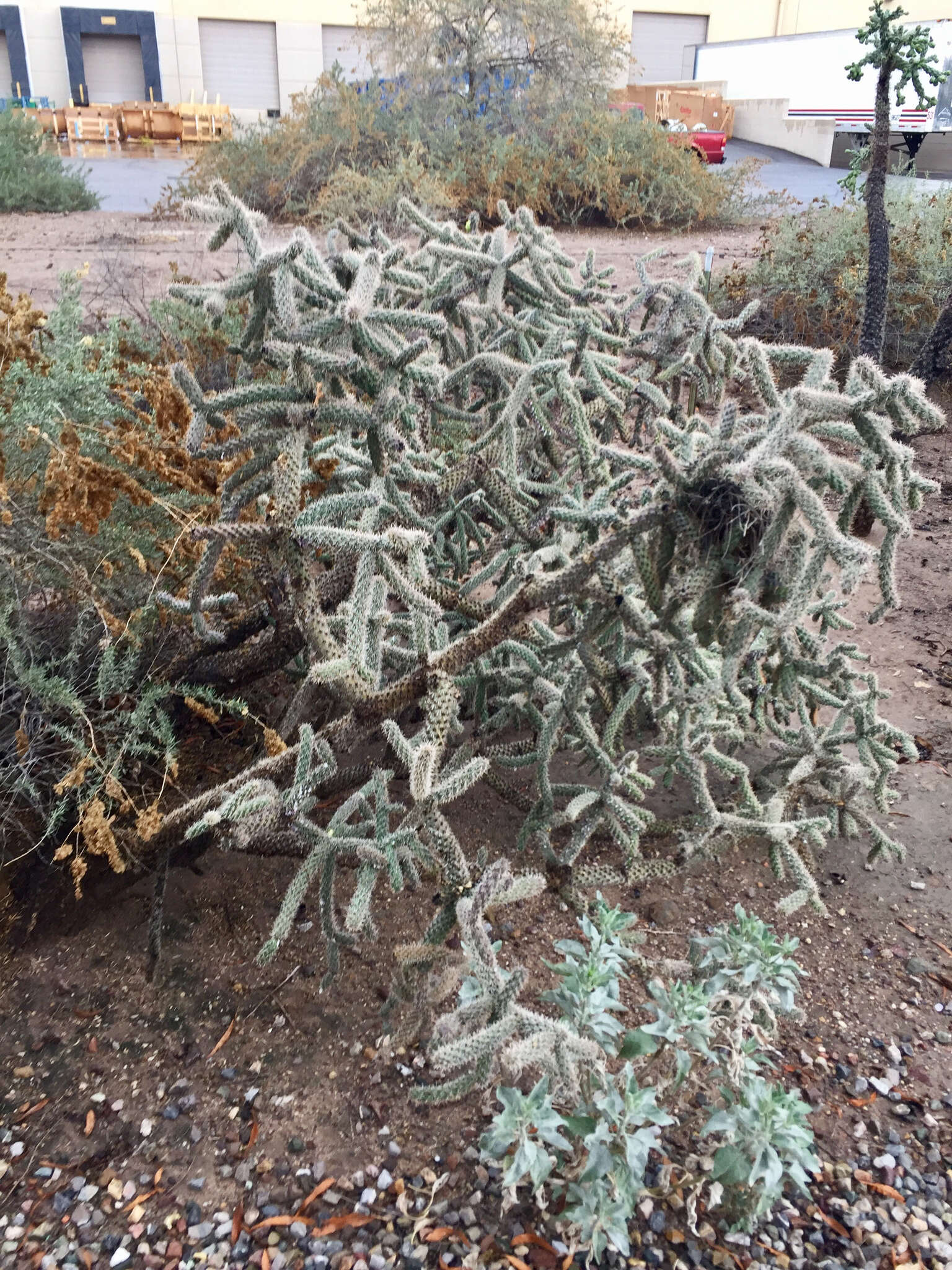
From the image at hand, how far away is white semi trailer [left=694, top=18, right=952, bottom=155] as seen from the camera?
16500 millimetres

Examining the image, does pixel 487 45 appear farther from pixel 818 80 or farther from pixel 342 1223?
pixel 342 1223

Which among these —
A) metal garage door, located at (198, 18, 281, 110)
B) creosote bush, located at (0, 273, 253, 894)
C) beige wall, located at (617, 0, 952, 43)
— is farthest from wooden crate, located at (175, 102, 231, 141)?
creosote bush, located at (0, 273, 253, 894)

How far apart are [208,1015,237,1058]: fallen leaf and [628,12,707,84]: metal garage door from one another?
31.8m

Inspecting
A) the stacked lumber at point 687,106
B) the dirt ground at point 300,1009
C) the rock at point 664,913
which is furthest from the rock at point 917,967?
the stacked lumber at point 687,106

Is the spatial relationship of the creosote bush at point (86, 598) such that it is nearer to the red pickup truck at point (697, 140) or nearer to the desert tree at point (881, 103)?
the desert tree at point (881, 103)

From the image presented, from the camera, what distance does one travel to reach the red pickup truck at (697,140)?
12.0 m

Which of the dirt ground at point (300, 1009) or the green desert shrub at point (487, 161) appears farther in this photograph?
the green desert shrub at point (487, 161)

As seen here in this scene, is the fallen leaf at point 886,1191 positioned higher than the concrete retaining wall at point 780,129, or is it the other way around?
the concrete retaining wall at point 780,129

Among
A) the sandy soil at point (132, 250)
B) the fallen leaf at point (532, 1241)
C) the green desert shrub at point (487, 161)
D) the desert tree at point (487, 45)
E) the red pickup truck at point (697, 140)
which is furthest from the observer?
the desert tree at point (487, 45)

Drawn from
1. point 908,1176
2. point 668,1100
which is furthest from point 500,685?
point 908,1176

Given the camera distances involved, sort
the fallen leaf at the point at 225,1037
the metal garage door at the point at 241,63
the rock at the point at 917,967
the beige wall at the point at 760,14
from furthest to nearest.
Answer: the beige wall at the point at 760,14 < the metal garage door at the point at 241,63 < the rock at the point at 917,967 < the fallen leaf at the point at 225,1037

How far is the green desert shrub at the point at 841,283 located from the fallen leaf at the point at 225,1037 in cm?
543

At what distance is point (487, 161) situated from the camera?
10789 mm

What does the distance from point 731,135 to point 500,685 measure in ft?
84.6
